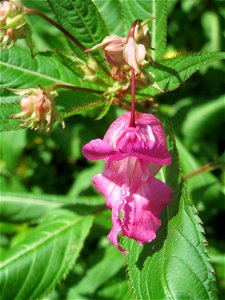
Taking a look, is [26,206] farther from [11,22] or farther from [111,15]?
[11,22]

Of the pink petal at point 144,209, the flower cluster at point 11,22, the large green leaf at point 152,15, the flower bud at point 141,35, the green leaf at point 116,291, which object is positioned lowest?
the green leaf at point 116,291

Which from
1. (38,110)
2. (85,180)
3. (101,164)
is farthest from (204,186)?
(38,110)

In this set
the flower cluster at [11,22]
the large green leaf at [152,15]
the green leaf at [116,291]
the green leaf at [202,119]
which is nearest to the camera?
the flower cluster at [11,22]

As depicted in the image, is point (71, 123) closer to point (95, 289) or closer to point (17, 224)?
point (17, 224)

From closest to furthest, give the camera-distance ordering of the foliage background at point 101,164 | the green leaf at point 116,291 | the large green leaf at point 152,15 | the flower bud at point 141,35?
the flower bud at point 141,35 → the large green leaf at point 152,15 → the green leaf at point 116,291 → the foliage background at point 101,164

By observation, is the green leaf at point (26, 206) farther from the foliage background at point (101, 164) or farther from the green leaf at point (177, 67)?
the green leaf at point (177, 67)

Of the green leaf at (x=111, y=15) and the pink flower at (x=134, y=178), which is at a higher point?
the green leaf at (x=111, y=15)

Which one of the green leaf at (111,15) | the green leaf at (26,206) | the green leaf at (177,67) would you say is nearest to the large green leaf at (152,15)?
the green leaf at (111,15)
